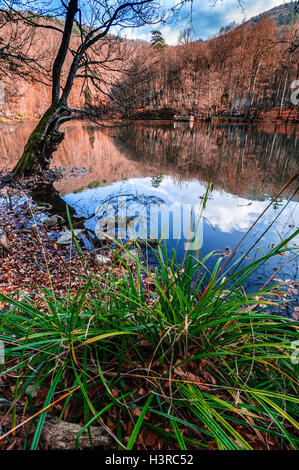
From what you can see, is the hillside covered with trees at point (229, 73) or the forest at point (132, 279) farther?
the hillside covered with trees at point (229, 73)

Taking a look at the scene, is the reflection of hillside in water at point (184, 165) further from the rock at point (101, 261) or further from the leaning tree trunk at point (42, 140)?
the rock at point (101, 261)

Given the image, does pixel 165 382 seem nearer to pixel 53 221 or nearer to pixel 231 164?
pixel 53 221

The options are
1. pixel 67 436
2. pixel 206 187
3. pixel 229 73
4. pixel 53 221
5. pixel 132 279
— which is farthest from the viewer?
pixel 229 73

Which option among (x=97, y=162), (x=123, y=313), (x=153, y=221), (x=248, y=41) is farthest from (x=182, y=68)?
(x=123, y=313)

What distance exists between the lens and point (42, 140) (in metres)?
8.13

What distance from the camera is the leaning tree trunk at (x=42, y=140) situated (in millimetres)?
8039

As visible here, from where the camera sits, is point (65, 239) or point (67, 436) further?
point (65, 239)

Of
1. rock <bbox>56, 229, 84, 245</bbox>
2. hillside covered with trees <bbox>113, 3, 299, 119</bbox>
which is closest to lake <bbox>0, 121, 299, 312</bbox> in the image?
rock <bbox>56, 229, 84, 245</bbox>

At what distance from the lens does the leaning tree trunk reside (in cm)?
804

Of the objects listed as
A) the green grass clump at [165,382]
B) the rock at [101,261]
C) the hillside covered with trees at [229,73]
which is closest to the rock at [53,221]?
the rock at [101,261]

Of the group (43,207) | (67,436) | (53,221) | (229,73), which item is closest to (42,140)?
(43,207)

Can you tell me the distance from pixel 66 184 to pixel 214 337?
9097mm
